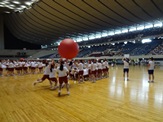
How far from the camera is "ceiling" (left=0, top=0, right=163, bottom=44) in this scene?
26.9 m

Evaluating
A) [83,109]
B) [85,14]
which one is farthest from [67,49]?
[85,14]

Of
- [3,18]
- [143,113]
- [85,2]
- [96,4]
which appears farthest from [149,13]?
[3,18]

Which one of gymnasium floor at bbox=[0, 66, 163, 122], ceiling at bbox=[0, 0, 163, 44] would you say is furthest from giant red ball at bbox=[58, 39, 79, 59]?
ceiling at bbox=[0, 0, 163, 44]

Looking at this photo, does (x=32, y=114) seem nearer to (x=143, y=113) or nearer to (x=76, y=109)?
(x=76, y=109)

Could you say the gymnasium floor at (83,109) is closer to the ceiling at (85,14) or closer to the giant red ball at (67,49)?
the giant red ball at (67,49)

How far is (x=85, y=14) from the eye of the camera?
31.9m

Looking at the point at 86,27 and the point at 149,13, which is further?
the point at 86,27

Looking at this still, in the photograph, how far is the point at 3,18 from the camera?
47.5 m

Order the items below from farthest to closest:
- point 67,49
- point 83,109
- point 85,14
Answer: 1. point 85,14
2. point 67,49
3. point 83,109

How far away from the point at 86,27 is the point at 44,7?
13.3 metres

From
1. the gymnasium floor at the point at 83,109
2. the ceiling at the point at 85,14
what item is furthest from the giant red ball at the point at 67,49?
the ceiling at the point at 85,14

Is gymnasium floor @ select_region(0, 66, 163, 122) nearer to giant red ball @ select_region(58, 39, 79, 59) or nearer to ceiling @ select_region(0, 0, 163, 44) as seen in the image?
giant red ball @ select_region(58, 39, 79, 59)

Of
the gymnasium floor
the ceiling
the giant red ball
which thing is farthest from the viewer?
the ceiling

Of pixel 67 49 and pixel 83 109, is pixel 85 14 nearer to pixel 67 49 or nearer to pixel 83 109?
pixel 67 49
